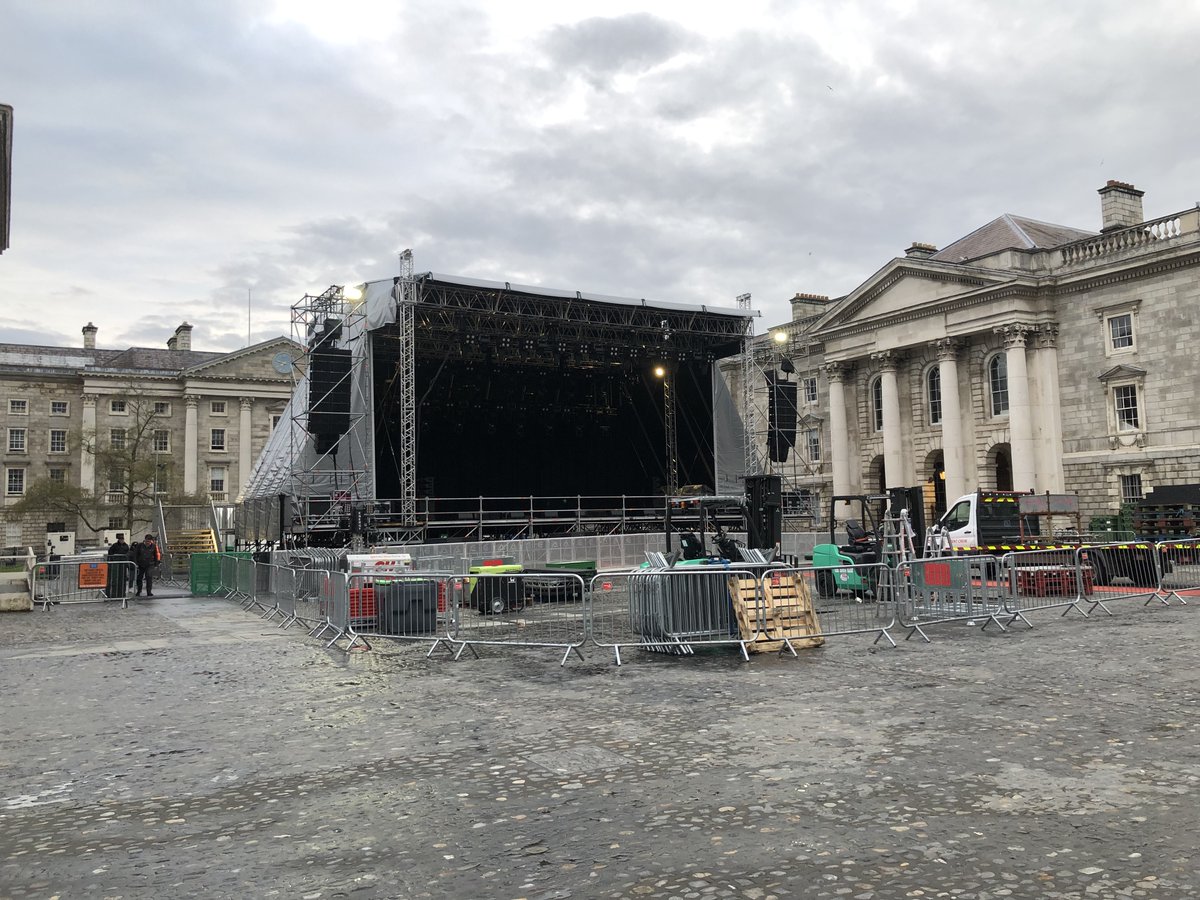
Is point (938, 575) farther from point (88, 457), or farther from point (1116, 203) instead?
point (88, 457)

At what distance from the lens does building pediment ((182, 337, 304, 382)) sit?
2800 inches

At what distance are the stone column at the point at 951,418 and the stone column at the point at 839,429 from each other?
6127 millimetres

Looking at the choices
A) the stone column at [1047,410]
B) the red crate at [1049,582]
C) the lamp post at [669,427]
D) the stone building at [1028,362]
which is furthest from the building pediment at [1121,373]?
the red crate at [1049,582]

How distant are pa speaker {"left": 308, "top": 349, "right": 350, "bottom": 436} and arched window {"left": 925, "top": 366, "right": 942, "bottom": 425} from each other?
2737cm

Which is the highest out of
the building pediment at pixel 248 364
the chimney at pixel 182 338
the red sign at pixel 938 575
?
the chimney at pixel 182 338

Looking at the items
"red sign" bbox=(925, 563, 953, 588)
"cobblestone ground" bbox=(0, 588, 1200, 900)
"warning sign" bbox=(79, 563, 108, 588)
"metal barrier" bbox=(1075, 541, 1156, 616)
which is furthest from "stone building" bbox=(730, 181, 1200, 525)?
"cobblestone ground" bbox=(0, 588, 1200, 900)

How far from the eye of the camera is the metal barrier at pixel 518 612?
1327cm

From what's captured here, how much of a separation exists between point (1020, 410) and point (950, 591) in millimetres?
26224

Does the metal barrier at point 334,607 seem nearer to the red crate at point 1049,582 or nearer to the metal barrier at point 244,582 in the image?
the metal barrier at point 244,582

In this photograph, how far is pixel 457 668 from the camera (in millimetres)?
11820

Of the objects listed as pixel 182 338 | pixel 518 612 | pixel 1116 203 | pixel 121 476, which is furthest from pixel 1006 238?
pixel 182 338

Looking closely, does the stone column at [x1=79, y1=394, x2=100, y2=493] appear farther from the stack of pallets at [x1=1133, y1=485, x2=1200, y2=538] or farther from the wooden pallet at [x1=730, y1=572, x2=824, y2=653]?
the wooden pallet at [x1=730, y1=572, x2=824, y2=653]

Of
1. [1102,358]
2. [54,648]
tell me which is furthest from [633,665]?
[1102,358]

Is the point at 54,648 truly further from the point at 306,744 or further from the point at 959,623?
the point at 959,623
